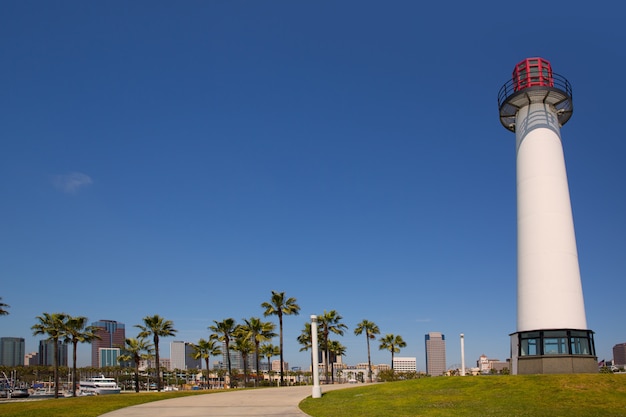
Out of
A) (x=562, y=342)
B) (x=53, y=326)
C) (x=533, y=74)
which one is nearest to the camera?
(x=562, y=342)

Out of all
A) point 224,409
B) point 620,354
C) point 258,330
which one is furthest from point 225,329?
point 620,354

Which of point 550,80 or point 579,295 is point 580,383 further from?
point 550,80

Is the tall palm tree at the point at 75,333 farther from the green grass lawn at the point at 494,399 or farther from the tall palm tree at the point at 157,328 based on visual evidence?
the green grass lawn at the point at 494,399

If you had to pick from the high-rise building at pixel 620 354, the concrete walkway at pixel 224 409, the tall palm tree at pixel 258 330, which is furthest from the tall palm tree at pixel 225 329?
the high-rise building at pixel 620 354

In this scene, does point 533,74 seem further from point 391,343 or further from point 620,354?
point 620,354

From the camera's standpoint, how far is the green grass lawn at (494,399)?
68.7 ft

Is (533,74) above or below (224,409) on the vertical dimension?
above

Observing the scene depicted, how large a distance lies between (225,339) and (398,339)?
103 feet

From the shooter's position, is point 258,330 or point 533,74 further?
point 258,330

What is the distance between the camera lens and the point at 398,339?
88688 mm

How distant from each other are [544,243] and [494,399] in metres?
14.2

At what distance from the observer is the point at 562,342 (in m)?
32.7

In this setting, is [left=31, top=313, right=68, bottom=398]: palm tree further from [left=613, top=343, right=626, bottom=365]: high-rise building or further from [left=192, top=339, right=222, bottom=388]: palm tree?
[left=613, top=343, right=626, bottom=365]: high-rise building

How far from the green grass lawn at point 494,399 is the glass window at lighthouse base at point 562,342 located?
257 inches
